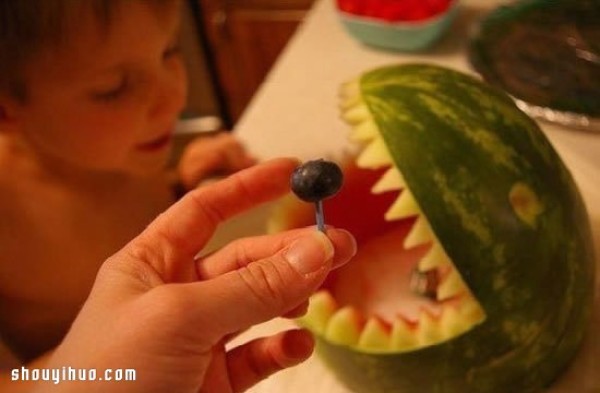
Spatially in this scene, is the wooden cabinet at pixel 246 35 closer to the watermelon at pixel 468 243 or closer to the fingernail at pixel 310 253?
the watermelon at pixel 468 243

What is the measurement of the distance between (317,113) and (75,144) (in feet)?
0.83

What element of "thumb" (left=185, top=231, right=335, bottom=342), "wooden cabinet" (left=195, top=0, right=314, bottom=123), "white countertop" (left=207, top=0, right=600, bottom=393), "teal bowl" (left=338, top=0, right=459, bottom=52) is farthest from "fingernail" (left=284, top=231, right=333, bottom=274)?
"wooden cabinet" (left=195, top=0, right=314, bottom=123)

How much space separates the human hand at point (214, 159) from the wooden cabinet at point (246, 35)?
0.44 metres

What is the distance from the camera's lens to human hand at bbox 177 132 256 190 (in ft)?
2.54

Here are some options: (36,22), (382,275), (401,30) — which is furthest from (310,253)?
(401,30)

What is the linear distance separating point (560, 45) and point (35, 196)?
579mm

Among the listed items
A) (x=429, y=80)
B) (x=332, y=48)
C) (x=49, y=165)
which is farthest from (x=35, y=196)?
(x=429, y=80)

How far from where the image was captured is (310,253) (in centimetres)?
40

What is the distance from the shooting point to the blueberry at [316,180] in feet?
1.21

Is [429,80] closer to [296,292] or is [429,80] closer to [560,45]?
[296,292]

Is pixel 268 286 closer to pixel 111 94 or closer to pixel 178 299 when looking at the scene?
pixel 178 299

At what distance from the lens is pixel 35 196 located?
81cm

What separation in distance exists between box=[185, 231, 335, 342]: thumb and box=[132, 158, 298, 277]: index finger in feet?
0.22

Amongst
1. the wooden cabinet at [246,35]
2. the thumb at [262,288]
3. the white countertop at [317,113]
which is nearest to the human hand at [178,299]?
the thumb at [262,288]
